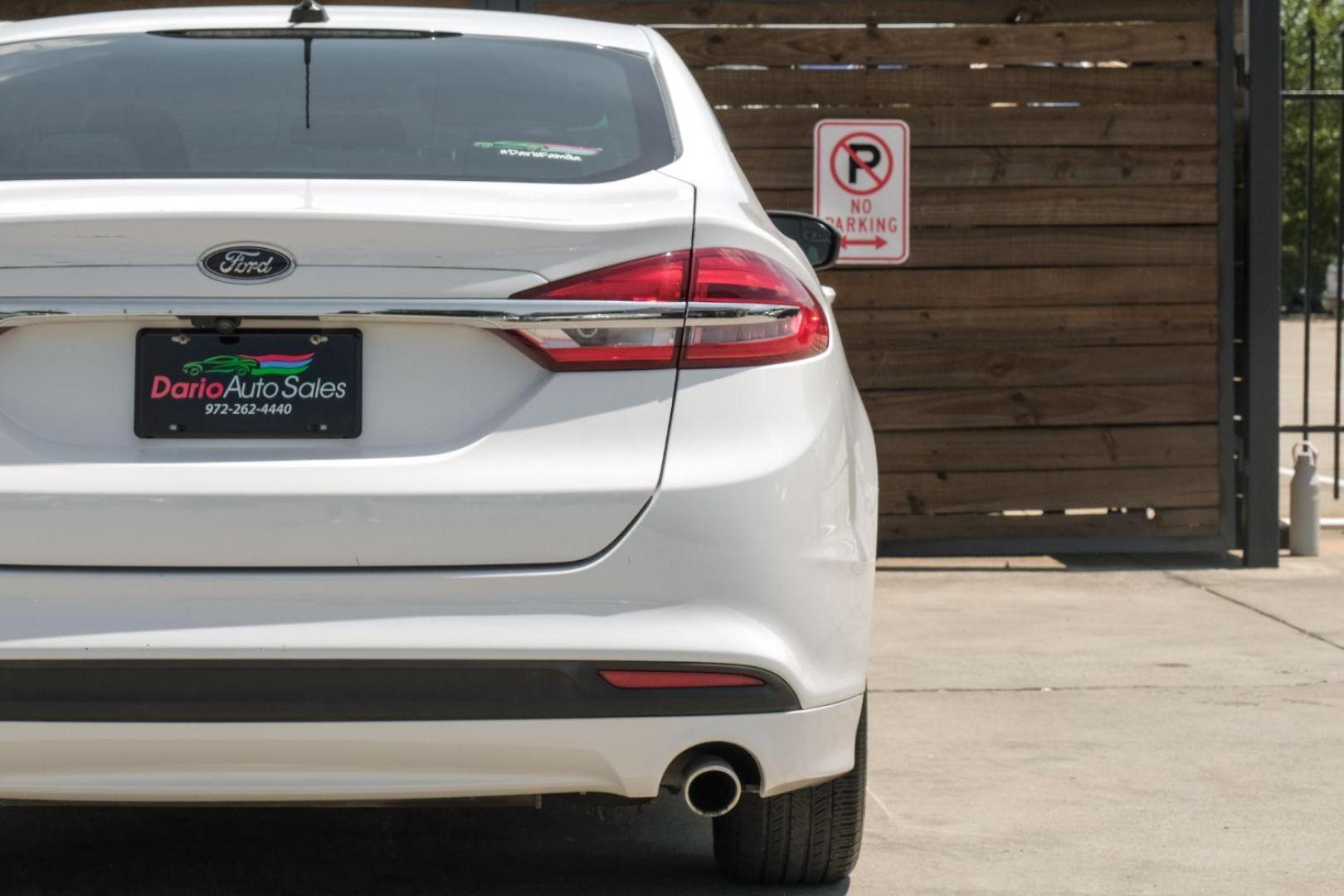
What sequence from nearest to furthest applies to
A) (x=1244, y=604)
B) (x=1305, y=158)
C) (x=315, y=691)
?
(x=315, y=691) < (x=1244, y=604) < (x=1305, y=158)

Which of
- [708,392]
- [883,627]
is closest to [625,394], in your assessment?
[708,392]

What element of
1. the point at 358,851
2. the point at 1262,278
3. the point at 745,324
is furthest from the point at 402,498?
the point at 1262,278

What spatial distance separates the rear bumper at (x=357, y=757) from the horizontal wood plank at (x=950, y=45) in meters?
5.54

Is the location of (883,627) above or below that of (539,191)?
below

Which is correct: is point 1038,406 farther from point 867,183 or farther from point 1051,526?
point 867,183

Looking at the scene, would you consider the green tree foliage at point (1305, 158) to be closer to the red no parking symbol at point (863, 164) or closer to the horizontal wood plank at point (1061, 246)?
the horizontal wood plank at point (1061, 246)

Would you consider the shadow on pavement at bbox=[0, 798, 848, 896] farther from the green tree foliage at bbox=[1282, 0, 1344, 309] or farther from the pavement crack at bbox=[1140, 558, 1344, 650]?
the green tree foliage at bbox=[1282, 0, 1344, 309]

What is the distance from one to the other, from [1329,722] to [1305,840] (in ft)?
4.01

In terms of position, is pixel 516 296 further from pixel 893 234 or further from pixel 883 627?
pixel 893 234

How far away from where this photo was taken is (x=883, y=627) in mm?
6781

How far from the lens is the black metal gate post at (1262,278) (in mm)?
7988

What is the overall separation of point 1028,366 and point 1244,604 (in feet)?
4.84

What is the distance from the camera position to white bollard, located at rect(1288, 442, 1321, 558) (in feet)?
27.7

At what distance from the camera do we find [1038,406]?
27.0 feet
